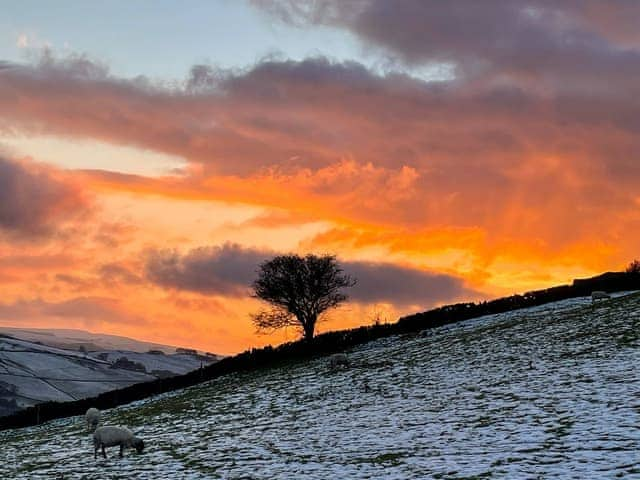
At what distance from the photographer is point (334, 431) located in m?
27.8

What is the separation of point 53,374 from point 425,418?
4613 inches

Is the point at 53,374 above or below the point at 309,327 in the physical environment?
below

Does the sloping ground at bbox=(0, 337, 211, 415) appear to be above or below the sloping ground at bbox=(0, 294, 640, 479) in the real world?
above

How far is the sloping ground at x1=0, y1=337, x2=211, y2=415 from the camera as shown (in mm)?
113625

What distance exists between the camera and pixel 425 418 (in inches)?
1085

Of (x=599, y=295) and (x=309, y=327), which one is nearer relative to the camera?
(x=599, y=295)

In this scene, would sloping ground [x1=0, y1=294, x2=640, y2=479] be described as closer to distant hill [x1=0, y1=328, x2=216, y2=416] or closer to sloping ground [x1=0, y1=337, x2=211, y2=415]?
sloping ground [x1=0, y1=337, x2=211, y2=415]

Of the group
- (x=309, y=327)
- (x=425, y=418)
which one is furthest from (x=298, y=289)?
(x=425, y=418)

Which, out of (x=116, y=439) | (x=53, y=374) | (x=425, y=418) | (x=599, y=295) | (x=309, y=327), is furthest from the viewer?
(x=53, y=374)

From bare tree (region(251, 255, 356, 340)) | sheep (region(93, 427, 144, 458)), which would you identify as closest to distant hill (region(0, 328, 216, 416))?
bare tree (region(251, 255, 356, 340))

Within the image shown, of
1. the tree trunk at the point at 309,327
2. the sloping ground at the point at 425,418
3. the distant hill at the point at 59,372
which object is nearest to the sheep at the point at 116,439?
the sloping ground at the point at 425,418

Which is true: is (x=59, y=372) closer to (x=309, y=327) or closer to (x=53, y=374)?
(x=53, y=374)

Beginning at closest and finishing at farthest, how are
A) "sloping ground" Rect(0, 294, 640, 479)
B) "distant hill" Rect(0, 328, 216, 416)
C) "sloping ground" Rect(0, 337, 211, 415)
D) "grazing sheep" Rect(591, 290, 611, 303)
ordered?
1. "sloping ground" Rect(0, 294, 640, 479)
2. "grazing sheep" Rect(591, 290, 611, 303)
3. "sloping ground" Rect(0, 337, 211, 415)
4. "distant hill" Rect(0, 328, 216, 416)

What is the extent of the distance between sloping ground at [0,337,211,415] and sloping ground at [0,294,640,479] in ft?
246
